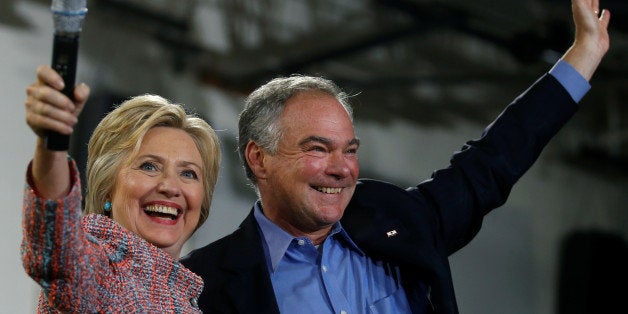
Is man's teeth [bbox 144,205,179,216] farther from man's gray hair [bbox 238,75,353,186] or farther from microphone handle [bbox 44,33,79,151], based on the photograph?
microphone handle [bbox 44,33,79,151]

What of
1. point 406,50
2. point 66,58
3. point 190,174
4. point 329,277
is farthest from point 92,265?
point 406,50

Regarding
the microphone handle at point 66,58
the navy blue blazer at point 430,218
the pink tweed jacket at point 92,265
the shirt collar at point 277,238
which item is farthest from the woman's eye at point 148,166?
the microphone handle at point 66,58

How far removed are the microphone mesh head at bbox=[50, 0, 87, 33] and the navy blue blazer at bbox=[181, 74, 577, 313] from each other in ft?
2.86

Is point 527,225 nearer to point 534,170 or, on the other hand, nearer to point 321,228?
point 534,170

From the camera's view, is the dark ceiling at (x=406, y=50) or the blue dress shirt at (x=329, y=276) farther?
the dark ceiling at (x=406, y=50)

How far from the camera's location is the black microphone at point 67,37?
3.65ft

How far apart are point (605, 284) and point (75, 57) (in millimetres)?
5510

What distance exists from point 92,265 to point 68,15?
393mm

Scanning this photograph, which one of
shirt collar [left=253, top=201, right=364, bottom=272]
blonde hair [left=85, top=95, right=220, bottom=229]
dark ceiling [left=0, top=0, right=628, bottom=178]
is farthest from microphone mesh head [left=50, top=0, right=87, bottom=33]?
dark ceiling [left=0, top=0, right=628, bottom=178]

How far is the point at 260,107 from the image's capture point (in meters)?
2.17

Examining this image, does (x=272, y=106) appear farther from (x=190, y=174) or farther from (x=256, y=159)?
(x=190, y=174)

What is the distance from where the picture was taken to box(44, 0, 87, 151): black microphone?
111cm

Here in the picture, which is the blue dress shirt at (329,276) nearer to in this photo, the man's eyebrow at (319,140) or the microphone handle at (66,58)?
the man's eyebrow at (319,140)

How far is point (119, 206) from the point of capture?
1.71m
